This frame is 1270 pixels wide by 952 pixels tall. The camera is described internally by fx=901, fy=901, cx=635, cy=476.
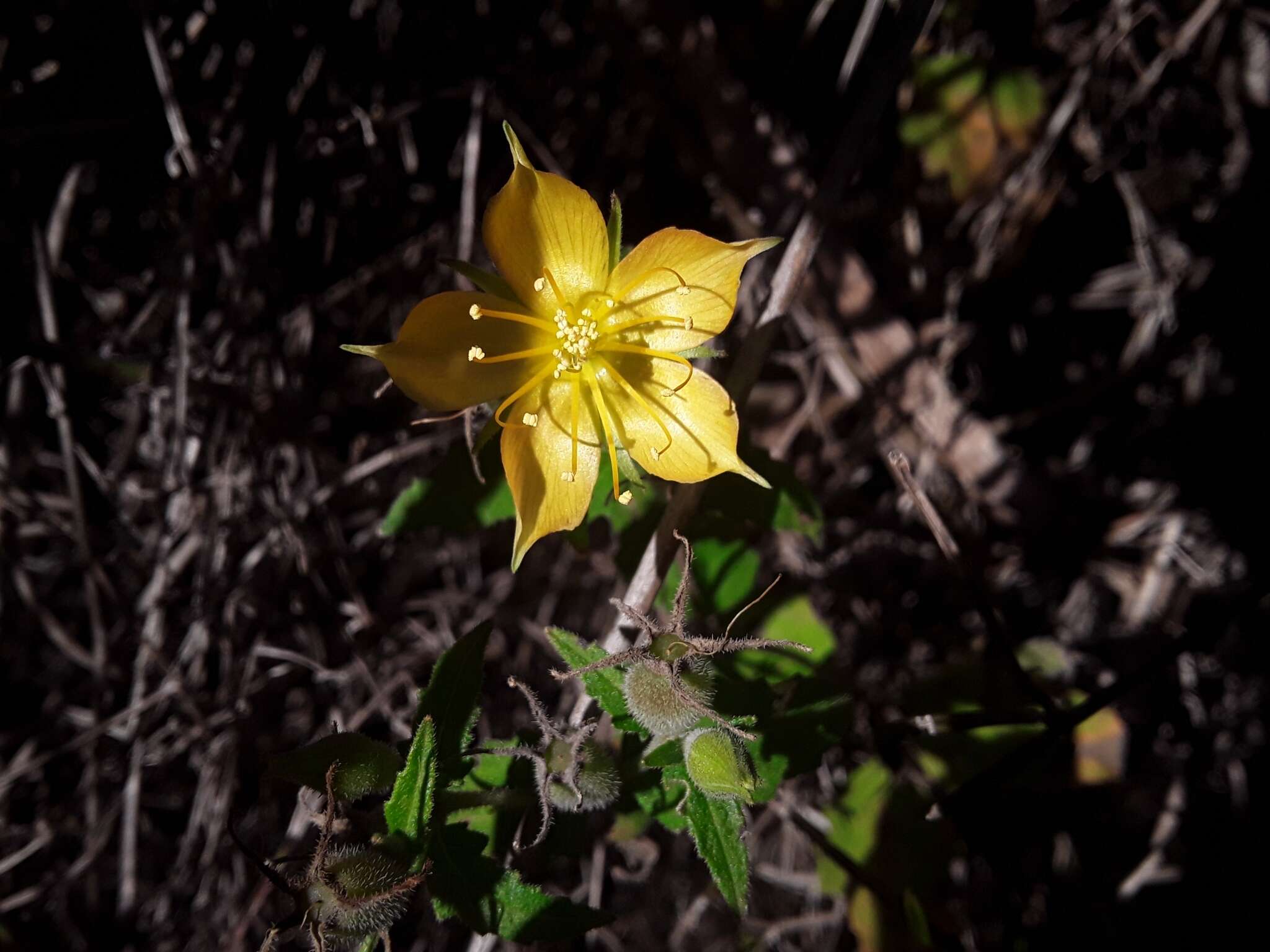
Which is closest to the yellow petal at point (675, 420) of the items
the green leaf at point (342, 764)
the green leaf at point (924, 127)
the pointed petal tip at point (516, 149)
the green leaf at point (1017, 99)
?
the pointed petal tip at point (516, 149)

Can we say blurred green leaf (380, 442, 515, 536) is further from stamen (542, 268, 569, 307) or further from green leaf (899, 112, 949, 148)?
green leaf (899, 112, 949, 148)

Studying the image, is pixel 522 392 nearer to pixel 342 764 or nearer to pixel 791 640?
pixel 342 764

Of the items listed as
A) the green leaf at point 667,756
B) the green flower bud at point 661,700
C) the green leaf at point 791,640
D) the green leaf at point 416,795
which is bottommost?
the green leaf at point 791,640

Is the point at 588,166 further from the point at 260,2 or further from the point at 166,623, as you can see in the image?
the point at 166,623

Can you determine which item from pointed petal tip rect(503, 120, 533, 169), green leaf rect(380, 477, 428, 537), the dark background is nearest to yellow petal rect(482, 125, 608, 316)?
pointed petal tip rect(503, 120, 533, 169)

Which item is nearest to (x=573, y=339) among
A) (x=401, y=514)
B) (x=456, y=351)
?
(x=456, y=351)

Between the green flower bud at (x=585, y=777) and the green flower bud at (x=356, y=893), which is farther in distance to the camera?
the green flower bud at (x=585, y=777)

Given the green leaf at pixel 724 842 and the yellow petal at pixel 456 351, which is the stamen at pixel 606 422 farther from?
the green leaf at pixel 724 842
